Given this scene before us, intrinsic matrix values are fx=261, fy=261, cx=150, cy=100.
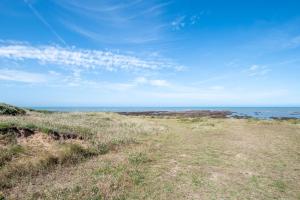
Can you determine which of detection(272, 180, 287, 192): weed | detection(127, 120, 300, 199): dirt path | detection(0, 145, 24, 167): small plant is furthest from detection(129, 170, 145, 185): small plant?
detection(0, 145, 24, 167): small plant

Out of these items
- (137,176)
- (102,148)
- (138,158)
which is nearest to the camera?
→ (137,176)

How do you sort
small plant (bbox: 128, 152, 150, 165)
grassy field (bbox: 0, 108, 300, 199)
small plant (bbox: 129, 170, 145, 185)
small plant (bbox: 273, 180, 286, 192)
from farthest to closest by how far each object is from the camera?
small plant (bbox: 128, 152, 150, 165)
small plant (bbox: 129, 170, 145, 185)
small plant (bbox: 273, 180, 286, 192)
grassy field (bbox: 0, 108, 300, 199)

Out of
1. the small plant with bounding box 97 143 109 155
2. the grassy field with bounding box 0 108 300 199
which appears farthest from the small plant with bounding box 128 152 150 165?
the small plant with bounding box 97 143 109 155

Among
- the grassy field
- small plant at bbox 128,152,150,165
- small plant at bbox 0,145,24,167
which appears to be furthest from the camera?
small plant at bbox 128,152,150,165

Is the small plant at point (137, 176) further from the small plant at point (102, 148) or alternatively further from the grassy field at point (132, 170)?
the small plant at point (102, 148)

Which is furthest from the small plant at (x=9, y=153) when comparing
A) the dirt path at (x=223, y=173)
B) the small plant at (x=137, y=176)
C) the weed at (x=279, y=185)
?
the weed at (x=279, y=185)

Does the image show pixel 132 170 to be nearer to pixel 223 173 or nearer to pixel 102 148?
pixel 223 173

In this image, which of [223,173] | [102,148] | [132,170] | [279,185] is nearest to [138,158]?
[132,170]

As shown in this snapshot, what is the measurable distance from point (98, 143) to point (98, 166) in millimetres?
4948

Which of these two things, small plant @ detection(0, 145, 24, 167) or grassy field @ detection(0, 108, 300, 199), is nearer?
grassy field @ detection(0, 108, 300, 199)

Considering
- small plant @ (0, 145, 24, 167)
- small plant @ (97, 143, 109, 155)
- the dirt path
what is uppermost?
small plant @ (0, 145, 24, 167)

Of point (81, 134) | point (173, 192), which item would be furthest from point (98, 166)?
point (81, 134)

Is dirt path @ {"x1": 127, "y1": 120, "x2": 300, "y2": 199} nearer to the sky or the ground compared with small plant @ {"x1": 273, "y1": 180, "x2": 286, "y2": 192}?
nearer to the sky

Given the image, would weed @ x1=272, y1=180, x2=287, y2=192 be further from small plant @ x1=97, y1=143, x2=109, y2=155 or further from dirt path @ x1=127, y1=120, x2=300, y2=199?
small plant @ x1=97, y1=143, x2=109, y2=155
